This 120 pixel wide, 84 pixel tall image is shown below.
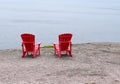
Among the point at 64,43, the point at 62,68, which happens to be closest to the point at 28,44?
the point at 64,43

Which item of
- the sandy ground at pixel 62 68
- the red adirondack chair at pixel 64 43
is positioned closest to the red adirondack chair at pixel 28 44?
the sandy ground at pixel 62 68

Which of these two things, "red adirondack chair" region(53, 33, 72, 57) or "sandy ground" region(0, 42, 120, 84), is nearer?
"sandy ground" region(0, 42, 120, 84)

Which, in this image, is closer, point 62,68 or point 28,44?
point 62,68

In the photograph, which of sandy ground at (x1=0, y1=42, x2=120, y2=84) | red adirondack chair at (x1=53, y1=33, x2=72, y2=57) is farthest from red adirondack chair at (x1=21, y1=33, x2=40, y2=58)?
red adirondack chair at (x1=53, y1=33, x2=72, y2=57)

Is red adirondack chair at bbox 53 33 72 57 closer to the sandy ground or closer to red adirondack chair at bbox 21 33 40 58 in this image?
the sandy ground

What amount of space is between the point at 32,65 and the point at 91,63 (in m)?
1.79

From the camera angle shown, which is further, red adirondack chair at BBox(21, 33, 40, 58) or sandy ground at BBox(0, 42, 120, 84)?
red adirondack chair at BBox(21, 33, 40, 58)

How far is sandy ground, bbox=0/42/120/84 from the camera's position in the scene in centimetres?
1095

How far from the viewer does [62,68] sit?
12305 millimetres

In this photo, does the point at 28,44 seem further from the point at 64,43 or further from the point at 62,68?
the point at 62,68

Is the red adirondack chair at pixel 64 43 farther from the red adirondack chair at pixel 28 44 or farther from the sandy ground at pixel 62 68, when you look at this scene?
the red adirondack chair at pixel 28 44

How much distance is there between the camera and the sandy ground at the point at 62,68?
11.0m

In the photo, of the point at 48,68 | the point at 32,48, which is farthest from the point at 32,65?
the point at 32,48

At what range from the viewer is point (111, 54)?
1511 centimetres
